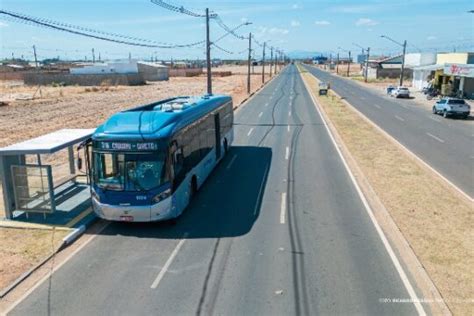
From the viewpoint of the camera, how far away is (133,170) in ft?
39.3

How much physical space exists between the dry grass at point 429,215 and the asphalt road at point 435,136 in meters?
1.19

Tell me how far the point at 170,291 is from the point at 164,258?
1.65 metres

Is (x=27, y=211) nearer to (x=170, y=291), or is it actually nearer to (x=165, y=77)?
(x=170, y=291)

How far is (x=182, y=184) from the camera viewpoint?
43.4ft

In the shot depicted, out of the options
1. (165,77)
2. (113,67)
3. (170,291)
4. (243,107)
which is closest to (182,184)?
(170,291)

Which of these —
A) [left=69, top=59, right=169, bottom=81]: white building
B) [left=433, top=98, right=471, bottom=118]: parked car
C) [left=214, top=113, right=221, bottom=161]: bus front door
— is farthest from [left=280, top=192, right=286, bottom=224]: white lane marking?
[left=69, top=59, right=169, bottom=81]: white building

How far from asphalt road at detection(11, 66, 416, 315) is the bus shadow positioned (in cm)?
3

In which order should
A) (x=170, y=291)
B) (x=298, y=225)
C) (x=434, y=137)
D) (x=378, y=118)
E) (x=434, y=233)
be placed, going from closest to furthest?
(x=170, y=291), (x=434, y=233), (x=298, y=225), (x=434, y=137), (x=378, y=118)

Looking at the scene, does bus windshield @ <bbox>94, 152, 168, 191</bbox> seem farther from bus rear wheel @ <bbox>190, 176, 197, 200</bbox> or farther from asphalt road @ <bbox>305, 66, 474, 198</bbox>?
asphalt road @ <bbox>305, 66, 474, 198</bbox>

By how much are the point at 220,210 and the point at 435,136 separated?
19533 millimetres

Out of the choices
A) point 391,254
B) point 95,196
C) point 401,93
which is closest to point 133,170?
point 95,196

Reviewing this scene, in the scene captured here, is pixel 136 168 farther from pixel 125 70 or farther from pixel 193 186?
pixel 125 70

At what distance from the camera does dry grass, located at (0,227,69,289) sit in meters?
10.0

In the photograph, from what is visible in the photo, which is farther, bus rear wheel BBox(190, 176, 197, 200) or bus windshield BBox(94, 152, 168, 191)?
bus rear wheel BBox(190, 176, 197, 200)
